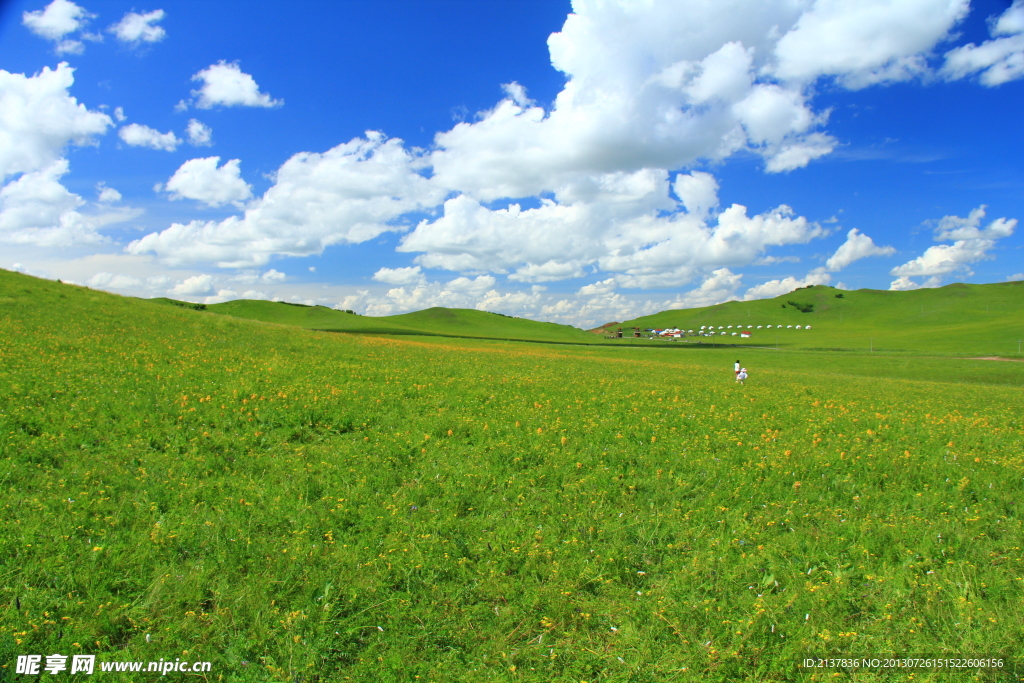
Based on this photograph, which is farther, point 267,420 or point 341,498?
point 267,420

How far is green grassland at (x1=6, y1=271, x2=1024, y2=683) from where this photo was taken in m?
6.43

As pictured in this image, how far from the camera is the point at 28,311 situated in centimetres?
2777

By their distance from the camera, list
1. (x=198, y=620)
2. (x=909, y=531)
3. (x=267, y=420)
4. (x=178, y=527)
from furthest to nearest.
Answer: (x=267, y=420)
(x=909, y=531)
(x=178, y=527)
(x=198, y=620)

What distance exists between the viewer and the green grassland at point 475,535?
6426 mm

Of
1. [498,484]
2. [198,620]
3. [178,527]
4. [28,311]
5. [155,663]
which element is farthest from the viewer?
[28,311]

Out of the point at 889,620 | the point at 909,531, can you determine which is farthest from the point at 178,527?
the point at 909,531

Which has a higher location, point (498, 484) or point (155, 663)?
point (498, 484)

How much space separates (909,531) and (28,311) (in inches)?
1553

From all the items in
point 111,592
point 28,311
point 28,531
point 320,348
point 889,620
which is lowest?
point 889,620

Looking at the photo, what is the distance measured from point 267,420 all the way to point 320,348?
57.7ft

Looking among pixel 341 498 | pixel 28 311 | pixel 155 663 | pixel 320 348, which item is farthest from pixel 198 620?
pixel 28 311

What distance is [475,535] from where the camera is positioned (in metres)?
8.84

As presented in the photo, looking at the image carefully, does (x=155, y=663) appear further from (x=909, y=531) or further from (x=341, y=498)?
(x=909, y=531)

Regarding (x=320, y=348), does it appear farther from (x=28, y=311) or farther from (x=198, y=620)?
(x=198, y=620)
